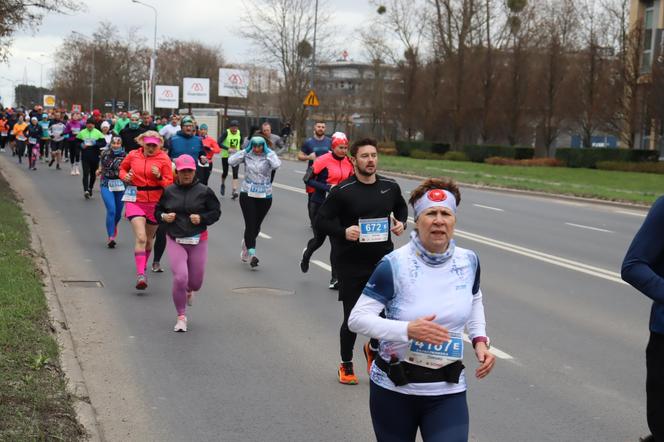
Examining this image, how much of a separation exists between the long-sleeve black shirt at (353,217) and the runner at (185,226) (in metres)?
2.40

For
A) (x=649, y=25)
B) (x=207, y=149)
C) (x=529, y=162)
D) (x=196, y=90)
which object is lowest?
(x=529, y=162)

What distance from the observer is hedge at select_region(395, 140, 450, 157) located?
61469 mm

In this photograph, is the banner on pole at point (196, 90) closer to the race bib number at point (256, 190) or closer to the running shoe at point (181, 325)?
the race bib number at point (256, 190)

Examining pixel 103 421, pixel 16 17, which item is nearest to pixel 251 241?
pixel 103 421

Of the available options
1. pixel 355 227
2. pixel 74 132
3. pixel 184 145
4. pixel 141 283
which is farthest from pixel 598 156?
pixel 355 227

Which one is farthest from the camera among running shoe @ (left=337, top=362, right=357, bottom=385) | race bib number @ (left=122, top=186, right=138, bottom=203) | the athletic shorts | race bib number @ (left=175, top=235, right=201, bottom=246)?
race bib number @ (left=122, top=186, right=138, bottom=203)

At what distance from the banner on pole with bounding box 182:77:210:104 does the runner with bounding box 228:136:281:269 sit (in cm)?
9123

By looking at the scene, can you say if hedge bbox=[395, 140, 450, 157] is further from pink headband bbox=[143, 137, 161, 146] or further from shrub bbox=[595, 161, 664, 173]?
pink headband bbox=[143, 137, 161, 146]

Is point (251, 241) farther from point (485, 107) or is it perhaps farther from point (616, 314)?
point (485, 107)

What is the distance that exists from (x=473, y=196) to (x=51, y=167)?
15.4 m

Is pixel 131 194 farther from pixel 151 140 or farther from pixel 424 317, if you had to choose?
pixel 424 317

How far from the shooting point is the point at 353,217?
7.64 m

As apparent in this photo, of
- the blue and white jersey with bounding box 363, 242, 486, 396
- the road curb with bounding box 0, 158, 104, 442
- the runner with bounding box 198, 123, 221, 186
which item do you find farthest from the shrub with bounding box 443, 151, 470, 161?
the blue and white jersey with bounding box 363, 242, 486, 396

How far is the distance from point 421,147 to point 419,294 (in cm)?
5862
